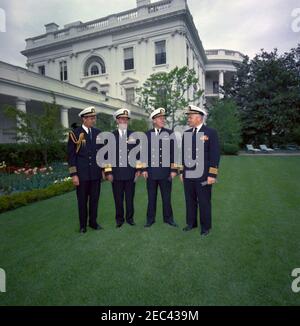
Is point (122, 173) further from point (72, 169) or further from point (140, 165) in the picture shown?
point (72, 169)

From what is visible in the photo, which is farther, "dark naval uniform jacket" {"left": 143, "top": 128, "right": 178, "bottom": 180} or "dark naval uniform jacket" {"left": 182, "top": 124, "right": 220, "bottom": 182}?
"dark naval uniform jacket" {"left": 143, "top": 128, "right": 178, "bottom": 180}

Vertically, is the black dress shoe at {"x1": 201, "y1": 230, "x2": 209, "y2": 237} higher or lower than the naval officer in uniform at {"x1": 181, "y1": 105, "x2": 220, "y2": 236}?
lower

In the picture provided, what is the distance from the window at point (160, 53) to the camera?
2676 cm

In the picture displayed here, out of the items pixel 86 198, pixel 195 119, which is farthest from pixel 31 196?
pixel 195 119

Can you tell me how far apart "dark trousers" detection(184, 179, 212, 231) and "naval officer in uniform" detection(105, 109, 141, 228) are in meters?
1.09

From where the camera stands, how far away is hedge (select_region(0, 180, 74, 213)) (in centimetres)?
642

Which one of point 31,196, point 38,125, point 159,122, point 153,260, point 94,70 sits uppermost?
point 94,70

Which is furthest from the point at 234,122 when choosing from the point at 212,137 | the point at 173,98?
the point at 212,137

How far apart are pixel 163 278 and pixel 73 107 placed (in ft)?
57.3

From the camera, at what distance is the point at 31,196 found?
282 inches

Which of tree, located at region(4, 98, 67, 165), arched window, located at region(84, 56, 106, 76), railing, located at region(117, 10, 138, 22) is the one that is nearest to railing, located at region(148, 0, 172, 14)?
railing, located at region(117, 10, 138, 22)

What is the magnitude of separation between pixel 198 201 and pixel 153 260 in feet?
4.69

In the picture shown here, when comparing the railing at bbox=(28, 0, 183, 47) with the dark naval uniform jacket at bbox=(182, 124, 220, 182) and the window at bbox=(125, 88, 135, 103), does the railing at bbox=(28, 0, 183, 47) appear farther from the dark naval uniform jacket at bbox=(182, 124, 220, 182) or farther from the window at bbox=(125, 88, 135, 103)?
the dark naval uniform jacket at bbox=(182, 124, 220, 182)

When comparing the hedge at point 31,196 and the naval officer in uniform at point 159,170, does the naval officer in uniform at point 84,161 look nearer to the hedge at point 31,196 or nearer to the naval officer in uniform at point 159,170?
the naval officer in uniform at point 159,170
